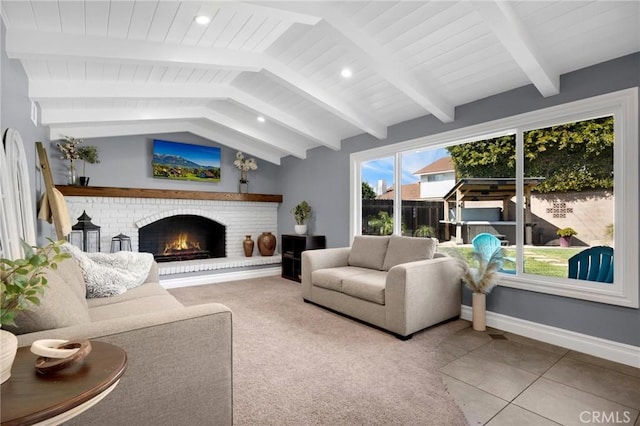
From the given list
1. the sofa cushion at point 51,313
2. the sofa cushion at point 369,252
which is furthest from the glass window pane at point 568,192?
the sofa cushion at point 51,313

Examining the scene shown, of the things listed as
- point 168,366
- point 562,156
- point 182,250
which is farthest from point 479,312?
point 182,250

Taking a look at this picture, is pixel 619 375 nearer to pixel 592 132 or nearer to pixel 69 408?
pixel 592 132

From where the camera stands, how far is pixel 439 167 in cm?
395

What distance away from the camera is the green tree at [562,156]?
2652 millimetres

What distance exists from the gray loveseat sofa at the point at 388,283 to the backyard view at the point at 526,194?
0.55 m

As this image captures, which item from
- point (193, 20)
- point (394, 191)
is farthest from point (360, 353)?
point (193, 20)

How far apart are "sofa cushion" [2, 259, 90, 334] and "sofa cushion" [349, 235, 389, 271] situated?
295 centimetres

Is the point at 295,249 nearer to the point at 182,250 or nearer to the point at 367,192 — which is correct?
the point at 367,192

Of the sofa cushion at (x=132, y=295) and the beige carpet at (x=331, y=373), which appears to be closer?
the beige carpet at (x=331, y=373)

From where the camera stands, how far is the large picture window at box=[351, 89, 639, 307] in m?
2.46

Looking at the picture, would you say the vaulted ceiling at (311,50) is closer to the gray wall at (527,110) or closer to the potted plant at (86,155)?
the gray wall at (527,110)

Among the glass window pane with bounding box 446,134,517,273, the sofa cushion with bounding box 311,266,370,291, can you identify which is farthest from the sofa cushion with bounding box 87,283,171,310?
the glass window pane with bounding box 446,134,517,273

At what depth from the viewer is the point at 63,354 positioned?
944mm

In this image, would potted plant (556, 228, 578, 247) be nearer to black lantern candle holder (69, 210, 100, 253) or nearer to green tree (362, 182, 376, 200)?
green tree (362, 182, 376, 200)
